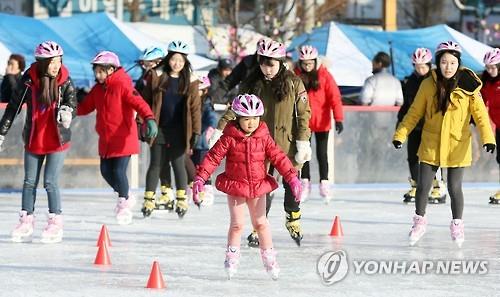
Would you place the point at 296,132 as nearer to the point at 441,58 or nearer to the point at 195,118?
the point at 441,58

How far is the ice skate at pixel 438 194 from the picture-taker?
14.0 meters

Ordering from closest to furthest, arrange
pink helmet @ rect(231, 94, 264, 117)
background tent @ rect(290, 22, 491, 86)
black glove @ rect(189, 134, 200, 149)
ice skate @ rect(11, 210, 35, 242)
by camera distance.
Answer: pink helmet @ rect(231, 94, 264, 117)
ice skate @ rect(11, 210, 35, 242)
black glove @ rect(189, 134, 200, 149)
background tent @ rect(290, 22, 491, 86)

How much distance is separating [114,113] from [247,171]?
10.7ft

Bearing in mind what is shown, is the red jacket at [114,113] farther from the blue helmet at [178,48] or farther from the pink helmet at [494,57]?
the pink helmet at [494,57]

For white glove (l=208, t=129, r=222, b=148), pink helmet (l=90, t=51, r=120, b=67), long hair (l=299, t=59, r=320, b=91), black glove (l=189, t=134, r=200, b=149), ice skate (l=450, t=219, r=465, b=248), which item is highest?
pink helmet (l=90, t=51, r=120, b=67)

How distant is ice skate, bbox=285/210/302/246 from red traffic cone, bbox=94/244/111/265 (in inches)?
63.1

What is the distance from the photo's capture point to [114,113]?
1117 centimetres

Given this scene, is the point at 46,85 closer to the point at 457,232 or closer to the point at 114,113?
the point at 114,113

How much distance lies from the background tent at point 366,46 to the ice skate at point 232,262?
12501 mm

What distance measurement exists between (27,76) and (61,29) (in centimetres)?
1113

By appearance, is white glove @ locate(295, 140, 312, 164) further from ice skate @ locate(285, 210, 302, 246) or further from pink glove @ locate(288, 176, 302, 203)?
pink glove @ locate(288, 176, 302, 203)

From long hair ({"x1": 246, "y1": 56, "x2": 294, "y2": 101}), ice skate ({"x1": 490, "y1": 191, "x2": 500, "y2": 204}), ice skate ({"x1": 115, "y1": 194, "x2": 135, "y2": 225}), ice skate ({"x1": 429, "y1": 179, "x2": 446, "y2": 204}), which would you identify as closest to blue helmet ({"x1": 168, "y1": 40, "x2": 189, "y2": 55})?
ice skate ({"x1": 115, "y1": 194, "x2": 135, "y2": 225})

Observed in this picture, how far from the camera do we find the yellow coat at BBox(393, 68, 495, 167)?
9758 millimetres

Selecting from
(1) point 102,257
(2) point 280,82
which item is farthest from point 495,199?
(1) point 102,257
